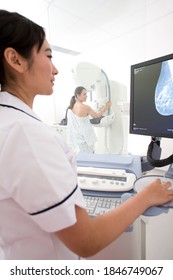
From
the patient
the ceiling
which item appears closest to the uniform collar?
the patient

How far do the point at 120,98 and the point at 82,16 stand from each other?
1467 mm

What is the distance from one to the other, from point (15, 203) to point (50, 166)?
0.43ft

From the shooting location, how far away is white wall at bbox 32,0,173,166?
2.47 metres

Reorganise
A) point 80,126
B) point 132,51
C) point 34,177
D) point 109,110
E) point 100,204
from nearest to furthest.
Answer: point 34,177
point 100,204
point 109,110
point 80,126
point 132,51

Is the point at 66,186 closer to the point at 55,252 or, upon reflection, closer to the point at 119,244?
the point at 55,252

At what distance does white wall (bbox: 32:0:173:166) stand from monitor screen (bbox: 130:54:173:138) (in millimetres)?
1820

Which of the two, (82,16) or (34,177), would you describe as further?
(82,16)

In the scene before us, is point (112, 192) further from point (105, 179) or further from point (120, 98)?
point (120, 98)

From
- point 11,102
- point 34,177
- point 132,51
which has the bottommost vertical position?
point 34,177

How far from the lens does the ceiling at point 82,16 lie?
2.40 meters

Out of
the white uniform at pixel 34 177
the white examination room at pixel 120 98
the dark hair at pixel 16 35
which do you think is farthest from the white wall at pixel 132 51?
the white uniform at pixel 34 177

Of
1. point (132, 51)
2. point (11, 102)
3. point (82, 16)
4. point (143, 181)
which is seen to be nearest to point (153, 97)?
point (143, 181)

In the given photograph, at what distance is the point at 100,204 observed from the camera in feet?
2.54
